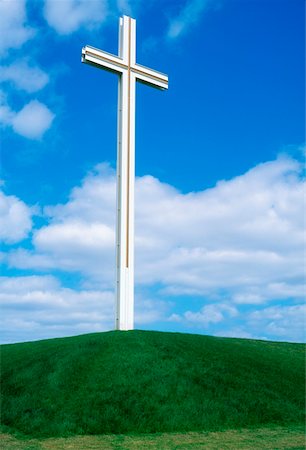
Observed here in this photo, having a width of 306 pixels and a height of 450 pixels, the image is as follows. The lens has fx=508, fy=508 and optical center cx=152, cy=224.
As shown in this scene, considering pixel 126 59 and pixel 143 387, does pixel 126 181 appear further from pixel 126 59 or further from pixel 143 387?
pixel 143 387

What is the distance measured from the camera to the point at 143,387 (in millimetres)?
15016

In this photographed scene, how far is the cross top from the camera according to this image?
20.9 m

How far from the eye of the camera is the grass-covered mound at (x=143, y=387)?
1376 centimetres

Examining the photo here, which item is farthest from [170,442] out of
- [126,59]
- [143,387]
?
[126,59]

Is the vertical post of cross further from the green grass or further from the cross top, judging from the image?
the green grass

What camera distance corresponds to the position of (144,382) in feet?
50.1

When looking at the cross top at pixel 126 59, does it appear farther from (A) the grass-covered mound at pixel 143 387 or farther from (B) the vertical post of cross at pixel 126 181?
(A) the grass-covered mound at pixel 143 387

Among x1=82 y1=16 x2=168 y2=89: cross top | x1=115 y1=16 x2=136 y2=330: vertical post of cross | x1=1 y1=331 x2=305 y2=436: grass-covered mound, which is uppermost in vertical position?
x1=82 y1=16 x2=168 y2=89: cross top

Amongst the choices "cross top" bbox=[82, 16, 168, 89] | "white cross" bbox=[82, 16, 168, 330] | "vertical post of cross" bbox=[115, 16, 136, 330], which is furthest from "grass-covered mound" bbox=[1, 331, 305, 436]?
"cross top" bbox=[82, 16, 168, 89]

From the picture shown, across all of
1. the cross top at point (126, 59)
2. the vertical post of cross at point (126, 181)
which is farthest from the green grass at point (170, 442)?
the cross top at point (126, 59)

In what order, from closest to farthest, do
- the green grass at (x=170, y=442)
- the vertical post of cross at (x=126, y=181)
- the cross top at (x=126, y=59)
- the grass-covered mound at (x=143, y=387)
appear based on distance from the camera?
1. the green grass at (x=170, y=442)
2. the grass-covered mound at (x=143, y=387)
3. the vertical post of cross at (x=126, y=181)
4. the cross top at (x=126, y=59)

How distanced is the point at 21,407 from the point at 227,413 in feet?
19.7

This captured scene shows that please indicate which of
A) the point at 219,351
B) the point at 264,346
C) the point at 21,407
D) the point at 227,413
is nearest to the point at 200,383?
the point at 227,413

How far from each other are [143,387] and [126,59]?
1369 centimetres
